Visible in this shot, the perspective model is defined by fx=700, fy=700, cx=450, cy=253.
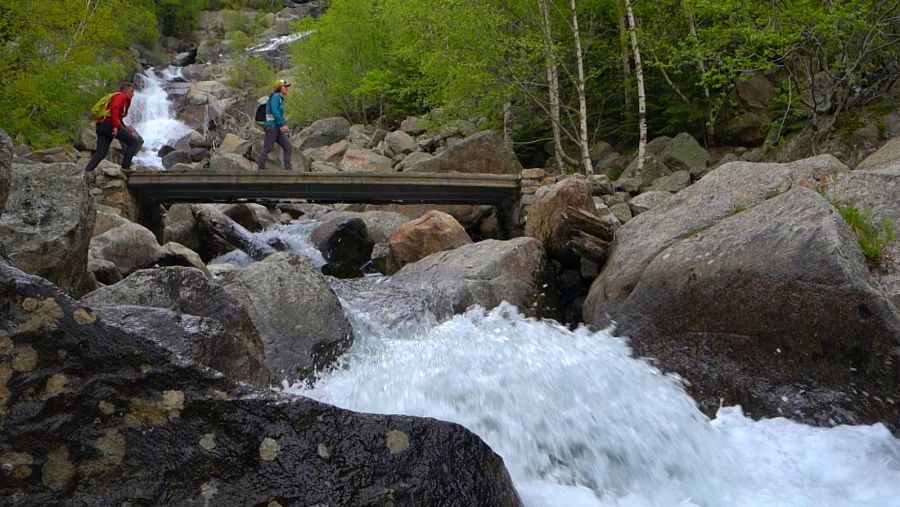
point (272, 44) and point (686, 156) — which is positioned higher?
point (686, 156)

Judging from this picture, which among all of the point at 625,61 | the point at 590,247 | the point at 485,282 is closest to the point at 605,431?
the point at 485,282

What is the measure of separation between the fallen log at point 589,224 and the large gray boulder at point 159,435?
7.20 metres

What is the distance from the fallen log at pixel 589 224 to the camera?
30.7 feet

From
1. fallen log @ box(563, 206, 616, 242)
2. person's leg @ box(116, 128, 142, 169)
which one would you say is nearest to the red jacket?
person's leg @ box(116, 128, 142, 169)

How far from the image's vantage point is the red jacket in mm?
13695

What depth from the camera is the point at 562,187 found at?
10703 millimetres

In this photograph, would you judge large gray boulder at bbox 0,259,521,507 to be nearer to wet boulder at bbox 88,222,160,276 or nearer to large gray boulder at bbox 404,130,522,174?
wet boulder at bbox 88,222,160,276

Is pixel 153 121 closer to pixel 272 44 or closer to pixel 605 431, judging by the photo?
pixel 272 44

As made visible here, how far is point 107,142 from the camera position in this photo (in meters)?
14.0

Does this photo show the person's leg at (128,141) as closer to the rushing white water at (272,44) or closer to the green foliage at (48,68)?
the green foliage at (48,68)

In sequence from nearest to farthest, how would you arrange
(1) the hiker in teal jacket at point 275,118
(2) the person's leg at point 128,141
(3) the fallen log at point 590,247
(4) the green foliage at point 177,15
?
(3) the fallen log at point 590,247 → (2) the person's leg at point 128,141 → (1) the hiker in teal jacket at point 275,118 → (4) the green foliage at point 177,15

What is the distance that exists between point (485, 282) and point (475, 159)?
34.6 feet

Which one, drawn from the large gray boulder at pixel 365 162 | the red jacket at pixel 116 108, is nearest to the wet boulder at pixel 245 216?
the red jacket at pixel 116 108

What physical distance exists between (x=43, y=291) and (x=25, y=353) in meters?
0.22
